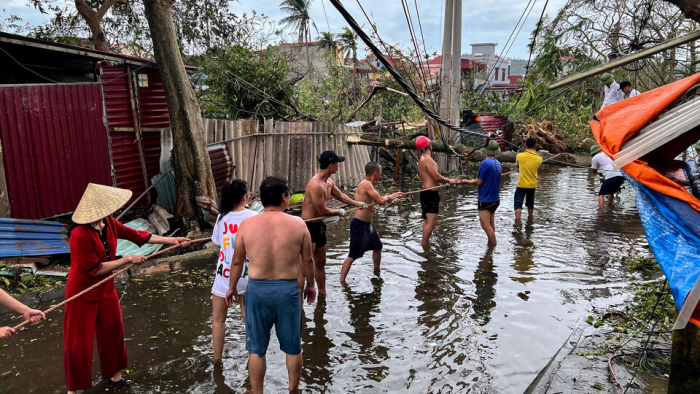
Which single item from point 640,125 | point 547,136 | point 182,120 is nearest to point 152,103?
point 182,120

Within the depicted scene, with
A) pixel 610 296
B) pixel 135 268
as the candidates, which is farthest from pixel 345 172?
pixel 610 296

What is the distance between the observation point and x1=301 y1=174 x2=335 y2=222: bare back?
591cm

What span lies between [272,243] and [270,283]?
0.31 m

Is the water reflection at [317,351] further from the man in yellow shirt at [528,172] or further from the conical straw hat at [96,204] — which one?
the man in yellow shirt at [528,172]

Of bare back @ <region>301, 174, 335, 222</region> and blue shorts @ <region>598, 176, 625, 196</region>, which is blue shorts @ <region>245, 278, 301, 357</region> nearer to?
bare back @ <region>301, 174, 335, 222</region>

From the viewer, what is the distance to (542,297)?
634 centimetres

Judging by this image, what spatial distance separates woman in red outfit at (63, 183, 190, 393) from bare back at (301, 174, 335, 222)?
2.40 metres

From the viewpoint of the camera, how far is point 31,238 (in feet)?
23.6

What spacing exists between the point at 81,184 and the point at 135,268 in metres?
2.98

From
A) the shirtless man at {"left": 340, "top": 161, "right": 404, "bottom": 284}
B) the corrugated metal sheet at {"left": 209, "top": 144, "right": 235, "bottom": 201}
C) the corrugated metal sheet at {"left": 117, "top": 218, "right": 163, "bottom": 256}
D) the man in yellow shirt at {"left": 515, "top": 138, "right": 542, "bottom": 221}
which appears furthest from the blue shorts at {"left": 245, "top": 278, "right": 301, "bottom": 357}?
the man in yellow shirt at {"left": 515, "top": 138, "right": 542, "bottom": 221}

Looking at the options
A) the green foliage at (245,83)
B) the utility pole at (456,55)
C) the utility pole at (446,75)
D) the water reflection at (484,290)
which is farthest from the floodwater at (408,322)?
the green foliage at (245,83)

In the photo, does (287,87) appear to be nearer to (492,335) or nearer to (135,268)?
(135,268)

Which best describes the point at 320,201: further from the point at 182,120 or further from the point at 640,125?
the point at 182,120

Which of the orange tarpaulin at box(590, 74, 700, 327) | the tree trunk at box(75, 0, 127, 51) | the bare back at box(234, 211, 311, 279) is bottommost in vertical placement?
the bare back at box(234, 211, 311, 279)
